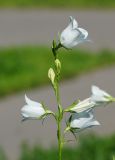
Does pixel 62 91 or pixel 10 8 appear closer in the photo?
pixel 62 91

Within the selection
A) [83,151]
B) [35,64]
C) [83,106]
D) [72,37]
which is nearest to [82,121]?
[83,106]

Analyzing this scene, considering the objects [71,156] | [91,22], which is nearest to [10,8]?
[91,22]

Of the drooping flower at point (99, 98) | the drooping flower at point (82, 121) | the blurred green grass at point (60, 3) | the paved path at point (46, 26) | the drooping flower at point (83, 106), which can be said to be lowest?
the blurred green grass at point (60, 3)

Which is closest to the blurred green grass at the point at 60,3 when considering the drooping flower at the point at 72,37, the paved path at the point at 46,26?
the paved path at the point at 46,26

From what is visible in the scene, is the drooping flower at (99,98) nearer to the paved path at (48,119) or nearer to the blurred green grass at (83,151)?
the blurred green grass at (83,151)

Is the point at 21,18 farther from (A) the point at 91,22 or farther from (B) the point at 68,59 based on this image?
(B) the point at 68,59
